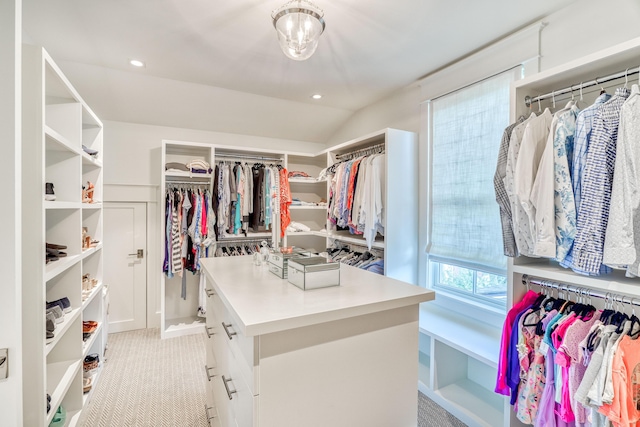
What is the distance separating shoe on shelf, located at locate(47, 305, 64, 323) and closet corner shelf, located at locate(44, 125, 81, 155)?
0.96m

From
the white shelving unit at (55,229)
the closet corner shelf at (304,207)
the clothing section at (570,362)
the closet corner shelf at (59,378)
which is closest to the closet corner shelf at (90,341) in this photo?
the white shelving unit at (55,229)

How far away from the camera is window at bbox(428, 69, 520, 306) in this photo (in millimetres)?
2336

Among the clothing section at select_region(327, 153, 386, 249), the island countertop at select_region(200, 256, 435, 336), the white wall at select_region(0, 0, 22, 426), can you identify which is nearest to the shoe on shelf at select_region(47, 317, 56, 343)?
the white wall at select_region(0, 0, 22, 426)

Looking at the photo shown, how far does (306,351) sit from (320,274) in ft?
1.27

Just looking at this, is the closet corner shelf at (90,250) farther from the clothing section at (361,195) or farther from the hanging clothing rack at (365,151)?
the hanging clothing rack at (365,151)

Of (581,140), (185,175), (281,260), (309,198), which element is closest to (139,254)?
(185,175)

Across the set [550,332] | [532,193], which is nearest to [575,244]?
[532,193]

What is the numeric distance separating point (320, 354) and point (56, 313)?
1.69m

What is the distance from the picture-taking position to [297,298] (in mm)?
1233

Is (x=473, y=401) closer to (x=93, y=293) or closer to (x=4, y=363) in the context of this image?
(x=4, y=363)

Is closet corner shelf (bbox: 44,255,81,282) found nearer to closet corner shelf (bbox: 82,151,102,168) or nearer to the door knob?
closet corner shelf (bbox: 82,151,102,168)

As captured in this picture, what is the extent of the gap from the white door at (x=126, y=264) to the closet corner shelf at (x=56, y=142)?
1.85 m

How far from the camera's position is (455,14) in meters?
1.97

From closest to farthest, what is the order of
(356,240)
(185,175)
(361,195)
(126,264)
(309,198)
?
(361,195), (356,240), (185,175), (126,264), (309,198)
